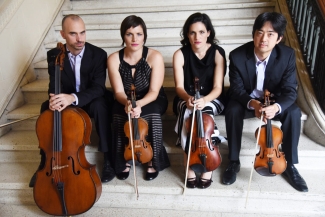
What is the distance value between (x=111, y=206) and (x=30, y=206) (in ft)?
1.73

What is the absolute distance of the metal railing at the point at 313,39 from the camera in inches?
72.6

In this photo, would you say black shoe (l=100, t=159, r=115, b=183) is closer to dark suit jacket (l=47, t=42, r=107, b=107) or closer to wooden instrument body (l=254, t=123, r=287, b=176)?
dark suit jacket (l=47, t=42, r=107, b=107)

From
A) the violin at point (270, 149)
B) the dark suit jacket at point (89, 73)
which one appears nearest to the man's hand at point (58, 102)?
the dark suit jacket at point (89, 73)

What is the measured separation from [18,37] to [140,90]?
132 centimetres

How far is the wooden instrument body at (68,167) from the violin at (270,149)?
3.00 ft

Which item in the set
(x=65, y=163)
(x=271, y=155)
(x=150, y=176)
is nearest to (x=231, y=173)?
(x=271, y=155)

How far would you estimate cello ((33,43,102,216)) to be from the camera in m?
1.46

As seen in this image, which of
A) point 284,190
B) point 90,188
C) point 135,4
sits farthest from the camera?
point 135,4

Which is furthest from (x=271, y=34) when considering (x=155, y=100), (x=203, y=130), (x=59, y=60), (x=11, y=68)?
(x=11, y=68)

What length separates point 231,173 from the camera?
5.63ft

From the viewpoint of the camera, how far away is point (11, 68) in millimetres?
2299

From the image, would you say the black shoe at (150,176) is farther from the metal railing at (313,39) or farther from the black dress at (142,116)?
the metal railing at (313,39)

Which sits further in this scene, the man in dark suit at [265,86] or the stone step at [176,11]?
the stone step at [176,11]

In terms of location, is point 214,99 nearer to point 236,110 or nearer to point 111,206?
point 236,110
